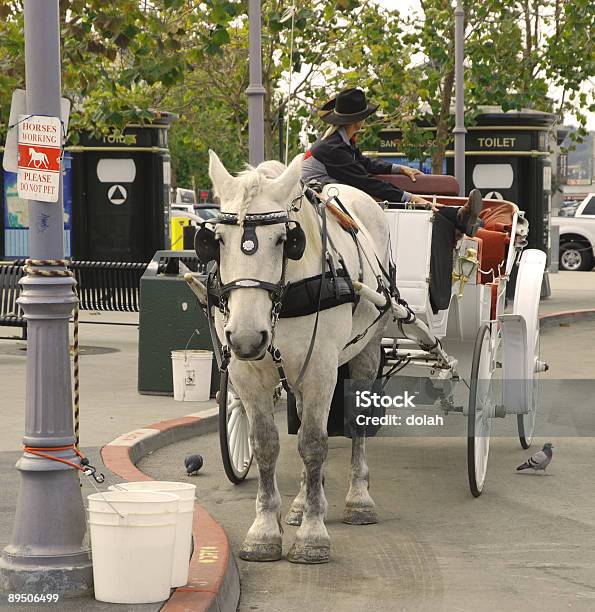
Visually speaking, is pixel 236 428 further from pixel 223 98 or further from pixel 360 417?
pixel 223 98

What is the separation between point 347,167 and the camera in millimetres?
8188

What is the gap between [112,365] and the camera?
46.5ft

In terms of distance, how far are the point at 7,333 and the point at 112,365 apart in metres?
3.87

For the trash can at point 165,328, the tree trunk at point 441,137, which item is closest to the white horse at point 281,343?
the trash can at point 165,328

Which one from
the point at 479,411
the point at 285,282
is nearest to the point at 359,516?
the point at 479,411

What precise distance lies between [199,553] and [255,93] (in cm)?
726

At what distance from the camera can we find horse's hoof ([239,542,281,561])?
649 cm

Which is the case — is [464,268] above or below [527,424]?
above

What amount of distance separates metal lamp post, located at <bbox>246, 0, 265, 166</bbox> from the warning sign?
6.73 meters

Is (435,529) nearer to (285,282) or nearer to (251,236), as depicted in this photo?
(285,282)

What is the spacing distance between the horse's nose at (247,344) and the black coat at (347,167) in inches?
106

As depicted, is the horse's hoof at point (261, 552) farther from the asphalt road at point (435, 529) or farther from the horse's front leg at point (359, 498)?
the horse's front leg at point (359, 498)

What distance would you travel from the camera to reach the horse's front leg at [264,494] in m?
6.51

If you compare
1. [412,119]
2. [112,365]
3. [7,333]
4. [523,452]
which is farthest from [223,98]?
[523,452]
